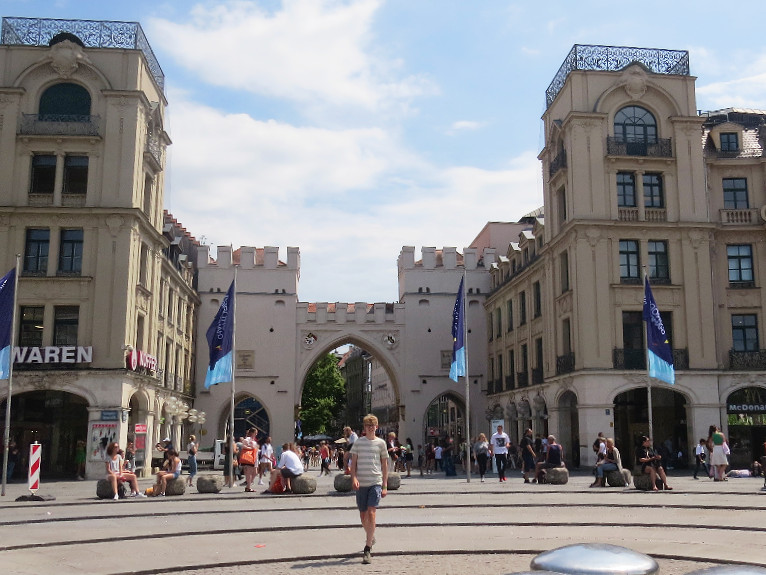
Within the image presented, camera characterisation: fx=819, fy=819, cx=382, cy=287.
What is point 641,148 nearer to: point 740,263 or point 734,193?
point 734,193

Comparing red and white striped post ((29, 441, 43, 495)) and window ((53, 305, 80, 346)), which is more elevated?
window ((53, 305, 80, 346))

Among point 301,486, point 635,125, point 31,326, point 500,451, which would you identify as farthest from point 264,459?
point 635,125

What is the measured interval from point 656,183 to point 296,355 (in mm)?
26325

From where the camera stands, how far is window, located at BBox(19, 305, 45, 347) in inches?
1283

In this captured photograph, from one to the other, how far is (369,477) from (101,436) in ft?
78.4

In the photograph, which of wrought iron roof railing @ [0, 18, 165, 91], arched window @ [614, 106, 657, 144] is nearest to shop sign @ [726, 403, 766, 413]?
arched window @ [614, 106, 657, 144]

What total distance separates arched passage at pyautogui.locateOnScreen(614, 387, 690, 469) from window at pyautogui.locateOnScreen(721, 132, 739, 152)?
11.9 meters

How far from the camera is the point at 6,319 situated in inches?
916

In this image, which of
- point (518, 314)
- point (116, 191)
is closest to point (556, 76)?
point (518, 314)

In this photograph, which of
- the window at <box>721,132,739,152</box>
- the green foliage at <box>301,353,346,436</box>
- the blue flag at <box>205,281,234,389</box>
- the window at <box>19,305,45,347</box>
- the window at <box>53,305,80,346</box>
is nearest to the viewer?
the blue flag at <box>205,281,234,389</box>

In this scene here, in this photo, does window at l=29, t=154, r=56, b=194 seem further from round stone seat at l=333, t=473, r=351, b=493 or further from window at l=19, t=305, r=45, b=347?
round stone seat at l=333, t=473, r=351, b=493

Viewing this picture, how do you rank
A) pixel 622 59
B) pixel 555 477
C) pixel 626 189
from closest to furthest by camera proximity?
pixel 555 477 < pixel 626 189 < pixel 622 59

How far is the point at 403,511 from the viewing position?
17547 mm

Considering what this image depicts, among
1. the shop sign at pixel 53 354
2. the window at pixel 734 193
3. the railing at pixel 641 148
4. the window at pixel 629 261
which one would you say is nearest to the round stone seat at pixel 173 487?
the shop sign at pixel 53 354
